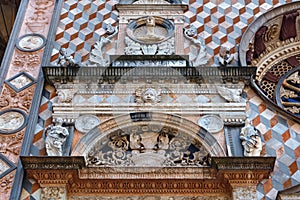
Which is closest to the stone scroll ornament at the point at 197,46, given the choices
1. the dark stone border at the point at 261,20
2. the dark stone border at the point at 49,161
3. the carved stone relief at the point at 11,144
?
the dark stone border at the point at 261,20

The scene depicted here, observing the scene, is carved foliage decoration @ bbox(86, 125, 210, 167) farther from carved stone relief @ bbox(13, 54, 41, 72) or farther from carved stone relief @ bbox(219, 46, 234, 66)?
carved stone relief @ bbox(13, 54, 41, 72)

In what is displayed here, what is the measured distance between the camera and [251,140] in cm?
920

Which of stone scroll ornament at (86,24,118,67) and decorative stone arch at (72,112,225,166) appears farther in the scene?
stone scroll ornament at (86,24,118,67)

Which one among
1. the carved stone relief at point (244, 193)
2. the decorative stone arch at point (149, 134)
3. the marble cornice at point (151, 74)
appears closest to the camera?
the carved stone relief at point (244, 193)

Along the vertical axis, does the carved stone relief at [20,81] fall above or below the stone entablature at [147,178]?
above

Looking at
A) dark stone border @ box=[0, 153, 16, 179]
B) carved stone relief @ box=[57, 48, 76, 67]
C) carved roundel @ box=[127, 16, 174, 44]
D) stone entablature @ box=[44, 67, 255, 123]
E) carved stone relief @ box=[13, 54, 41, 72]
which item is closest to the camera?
dark stone border @ box=[0, 153, 16, 179]

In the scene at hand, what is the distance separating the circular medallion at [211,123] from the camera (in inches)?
381

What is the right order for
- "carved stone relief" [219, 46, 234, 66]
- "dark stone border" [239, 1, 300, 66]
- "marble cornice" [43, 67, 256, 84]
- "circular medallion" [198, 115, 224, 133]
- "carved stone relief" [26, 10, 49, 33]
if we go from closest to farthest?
→ "circular medallion" [198, 115, 224, 133] → "marble cornice" [43, 67, 256, 84] → "carved stone relief" [219, 46, 234, 66] → "dark stone border" [239, 1, 300, 66] → "carved stone relief" [26, 10, 49, 33]

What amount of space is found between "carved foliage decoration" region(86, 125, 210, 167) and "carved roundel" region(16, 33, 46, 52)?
9.46ft

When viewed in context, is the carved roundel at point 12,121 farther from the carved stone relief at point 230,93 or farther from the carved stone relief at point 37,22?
the carved stone relief at point 230,93

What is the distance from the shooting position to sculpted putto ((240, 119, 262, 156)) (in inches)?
360

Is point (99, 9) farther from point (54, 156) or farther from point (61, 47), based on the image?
point (54, 156)

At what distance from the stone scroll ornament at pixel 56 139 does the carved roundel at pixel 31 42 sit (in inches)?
94.8

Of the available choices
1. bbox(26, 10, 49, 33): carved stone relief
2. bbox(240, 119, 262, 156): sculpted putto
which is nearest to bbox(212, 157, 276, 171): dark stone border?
bbox(240, 119, 262, 156): sculpted putto
